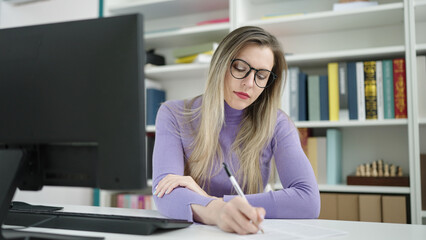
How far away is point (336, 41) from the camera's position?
7.57ft

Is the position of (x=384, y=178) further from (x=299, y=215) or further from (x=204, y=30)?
(x=204, y=30)

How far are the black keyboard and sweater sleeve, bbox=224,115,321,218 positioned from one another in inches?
10.9

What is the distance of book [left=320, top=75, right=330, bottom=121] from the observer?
206 centimetres

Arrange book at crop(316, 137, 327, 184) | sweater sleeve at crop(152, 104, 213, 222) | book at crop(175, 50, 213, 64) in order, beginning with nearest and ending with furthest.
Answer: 1. sweater sleeve at crop(152, 104, 213, 222)
2. book at crop(316, 137, 327, 184)
3. book at crop(175, 50, 213, 64)

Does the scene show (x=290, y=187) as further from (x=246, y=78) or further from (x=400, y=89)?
(x=400, y=89)

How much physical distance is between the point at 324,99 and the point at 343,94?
0.11 metres

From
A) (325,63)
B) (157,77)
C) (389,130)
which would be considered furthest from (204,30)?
(389,130)

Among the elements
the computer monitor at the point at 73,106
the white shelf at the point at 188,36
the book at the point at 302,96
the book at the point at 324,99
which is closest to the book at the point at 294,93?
the book at the point at 302,96

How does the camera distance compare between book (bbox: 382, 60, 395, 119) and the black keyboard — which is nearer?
the black keyboard

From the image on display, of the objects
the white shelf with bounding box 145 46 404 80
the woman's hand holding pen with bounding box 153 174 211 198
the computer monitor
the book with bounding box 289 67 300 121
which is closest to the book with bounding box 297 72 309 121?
the book with bounding box 289 67 300 121

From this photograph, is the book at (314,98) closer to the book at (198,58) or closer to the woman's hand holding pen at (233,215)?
the book at (198,58)

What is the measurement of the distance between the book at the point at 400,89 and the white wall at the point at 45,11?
84.0 inches

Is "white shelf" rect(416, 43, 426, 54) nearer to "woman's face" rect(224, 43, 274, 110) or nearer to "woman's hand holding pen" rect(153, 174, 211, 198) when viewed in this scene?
"woman's face" rect(224, 43, 274, 110)

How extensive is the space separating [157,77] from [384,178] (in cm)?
157
